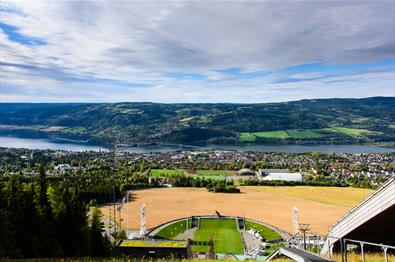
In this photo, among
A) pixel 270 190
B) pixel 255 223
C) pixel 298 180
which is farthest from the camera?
pixel 298 180

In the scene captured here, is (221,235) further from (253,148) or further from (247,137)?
(247,137)

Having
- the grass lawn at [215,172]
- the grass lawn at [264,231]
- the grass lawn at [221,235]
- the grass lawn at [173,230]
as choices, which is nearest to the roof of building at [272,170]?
the grass lawn at [215,172]

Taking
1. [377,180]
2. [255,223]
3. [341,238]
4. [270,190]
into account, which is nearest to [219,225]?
[255,223]

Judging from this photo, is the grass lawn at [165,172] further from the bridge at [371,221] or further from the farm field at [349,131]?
the farm field at [349,131]

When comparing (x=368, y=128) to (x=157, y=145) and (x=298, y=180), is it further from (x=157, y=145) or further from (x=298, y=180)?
(x=298, y=180)

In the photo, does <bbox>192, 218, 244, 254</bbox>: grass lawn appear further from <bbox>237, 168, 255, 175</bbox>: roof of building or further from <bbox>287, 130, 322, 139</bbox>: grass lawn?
<bbox>287, 130, 322, 139</bbox>: grass lawn

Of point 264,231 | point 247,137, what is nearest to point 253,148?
point 247,137

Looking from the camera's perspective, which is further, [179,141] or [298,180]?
[179,141]
